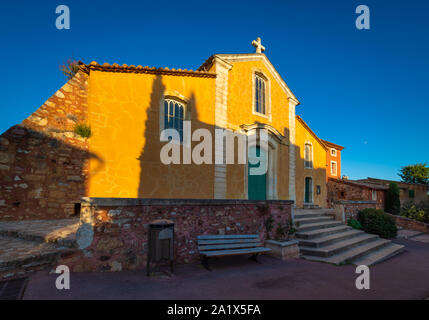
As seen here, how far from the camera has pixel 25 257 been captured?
3924 mm

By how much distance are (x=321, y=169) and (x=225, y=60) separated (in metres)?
11.0

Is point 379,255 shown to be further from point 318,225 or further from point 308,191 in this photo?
point 308,191

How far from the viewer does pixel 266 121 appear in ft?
38.4

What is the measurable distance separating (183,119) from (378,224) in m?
9.71

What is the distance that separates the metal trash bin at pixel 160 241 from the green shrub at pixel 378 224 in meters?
9.49

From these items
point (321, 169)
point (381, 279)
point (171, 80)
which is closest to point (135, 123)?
point (171, 80)

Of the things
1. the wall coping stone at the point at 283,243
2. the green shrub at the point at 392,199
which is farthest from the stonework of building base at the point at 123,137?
the green shrub at the point at 392,199

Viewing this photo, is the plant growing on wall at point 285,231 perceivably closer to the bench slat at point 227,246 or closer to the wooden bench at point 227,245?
the wooden bench at point 227,245

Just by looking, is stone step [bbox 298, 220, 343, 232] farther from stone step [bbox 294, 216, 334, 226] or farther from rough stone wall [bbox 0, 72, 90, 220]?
rough stone wall [bbox 0, 72, 90, 220]

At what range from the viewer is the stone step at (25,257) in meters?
3.72

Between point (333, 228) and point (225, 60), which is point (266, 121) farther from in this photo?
point (333, 228)

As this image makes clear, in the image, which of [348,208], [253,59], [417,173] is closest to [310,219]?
[348,208]

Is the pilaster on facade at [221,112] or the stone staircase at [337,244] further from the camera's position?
the pilaster on facade at [221,112]

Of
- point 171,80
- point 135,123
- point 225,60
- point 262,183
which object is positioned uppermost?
point 225,60
